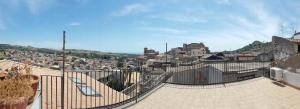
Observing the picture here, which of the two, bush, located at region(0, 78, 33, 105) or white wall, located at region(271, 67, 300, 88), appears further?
white wall, located at region(271, 67, 300, 88)

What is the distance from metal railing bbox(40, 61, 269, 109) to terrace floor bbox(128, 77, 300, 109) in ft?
2.25

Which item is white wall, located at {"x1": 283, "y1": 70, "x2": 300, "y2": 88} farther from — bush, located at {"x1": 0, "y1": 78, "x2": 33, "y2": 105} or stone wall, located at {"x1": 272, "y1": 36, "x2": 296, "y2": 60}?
bush, located at {"x1": 0, "y1": 78, "x2": 33, "y2": 105}

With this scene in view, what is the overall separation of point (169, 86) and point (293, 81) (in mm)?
5246

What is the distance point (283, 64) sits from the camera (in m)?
17.3

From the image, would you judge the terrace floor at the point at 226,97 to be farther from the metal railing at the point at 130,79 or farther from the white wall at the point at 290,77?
the metal railing at the point at 130,79

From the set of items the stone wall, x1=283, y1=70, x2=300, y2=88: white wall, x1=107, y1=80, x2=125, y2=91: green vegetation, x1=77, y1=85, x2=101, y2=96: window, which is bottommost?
x1=107, y1=80, x2=125, y2=91: green vegetation

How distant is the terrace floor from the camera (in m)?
11.2

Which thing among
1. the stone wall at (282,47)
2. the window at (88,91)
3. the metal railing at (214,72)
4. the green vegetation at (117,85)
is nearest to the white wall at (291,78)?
the metal railing at (214,72)

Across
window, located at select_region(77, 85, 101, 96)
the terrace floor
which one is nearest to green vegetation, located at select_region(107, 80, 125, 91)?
the terrace floor

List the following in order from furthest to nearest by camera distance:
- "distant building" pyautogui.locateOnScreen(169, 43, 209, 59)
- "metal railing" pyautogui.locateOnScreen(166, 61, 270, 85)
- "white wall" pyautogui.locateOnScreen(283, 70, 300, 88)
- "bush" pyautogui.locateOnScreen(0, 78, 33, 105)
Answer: "distant building" pyautogui.locateOnScreen(169, 43, 209, 59) → "metal railing" pyautogui.locateOnScreen(166, 61, 270, 85) → "white wall" pyautogui.locateOnScreen(283, 70, 300, 88) → "bush" pyautogui.locateOnScreen(0, 78, 33, 105)

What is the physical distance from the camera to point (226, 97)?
42.3 feet

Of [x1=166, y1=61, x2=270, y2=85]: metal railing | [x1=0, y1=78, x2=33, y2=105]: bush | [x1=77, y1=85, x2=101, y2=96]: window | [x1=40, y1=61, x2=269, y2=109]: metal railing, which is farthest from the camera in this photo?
[x1=166, y1=61, x2=270, y2=85]: metal railing

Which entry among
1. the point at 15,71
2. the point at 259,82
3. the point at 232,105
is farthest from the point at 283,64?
the point at 15,71

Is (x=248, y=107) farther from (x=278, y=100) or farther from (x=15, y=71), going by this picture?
(x=15, y=71)
